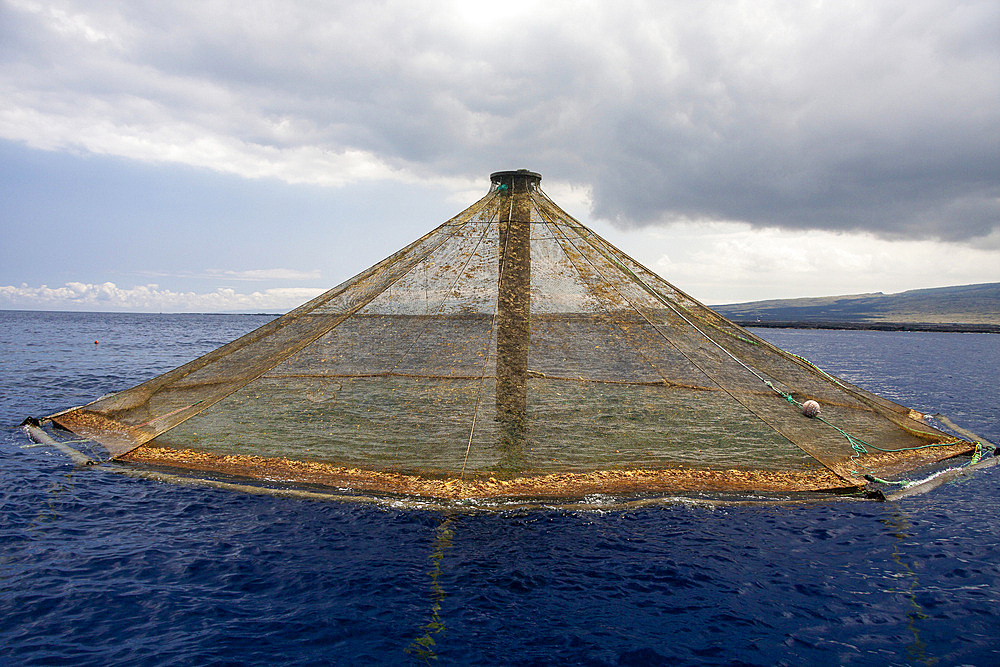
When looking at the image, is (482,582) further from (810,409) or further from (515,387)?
(810,409)

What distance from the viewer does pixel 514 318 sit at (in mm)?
11031

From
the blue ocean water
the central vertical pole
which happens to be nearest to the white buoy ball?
the blue ocean water

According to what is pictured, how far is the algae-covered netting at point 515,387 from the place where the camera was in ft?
33.3

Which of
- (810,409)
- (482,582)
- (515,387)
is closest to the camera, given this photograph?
(482,582)

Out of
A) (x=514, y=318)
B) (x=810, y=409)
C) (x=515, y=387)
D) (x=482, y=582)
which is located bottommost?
(x=482, y=582)

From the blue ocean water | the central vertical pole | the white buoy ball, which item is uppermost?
the central vertical pole

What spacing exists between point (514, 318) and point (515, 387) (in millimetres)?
1402

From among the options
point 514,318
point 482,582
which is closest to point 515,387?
point 514,318

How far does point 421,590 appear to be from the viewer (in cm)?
720

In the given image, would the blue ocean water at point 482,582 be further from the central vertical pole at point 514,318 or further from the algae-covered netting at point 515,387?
the central vertical pole at point 514,318

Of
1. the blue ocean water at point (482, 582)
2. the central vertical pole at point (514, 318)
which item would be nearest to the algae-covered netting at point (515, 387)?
the central vertical pole at point (514, 318)

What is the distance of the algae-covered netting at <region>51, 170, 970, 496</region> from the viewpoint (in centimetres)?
1016

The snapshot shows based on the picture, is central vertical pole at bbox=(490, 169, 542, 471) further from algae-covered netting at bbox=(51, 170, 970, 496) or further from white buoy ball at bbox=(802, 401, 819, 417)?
white buoy ball at bbox=(802, 401, 819, 417)

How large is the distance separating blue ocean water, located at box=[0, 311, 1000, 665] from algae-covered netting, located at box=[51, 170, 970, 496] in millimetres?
908
